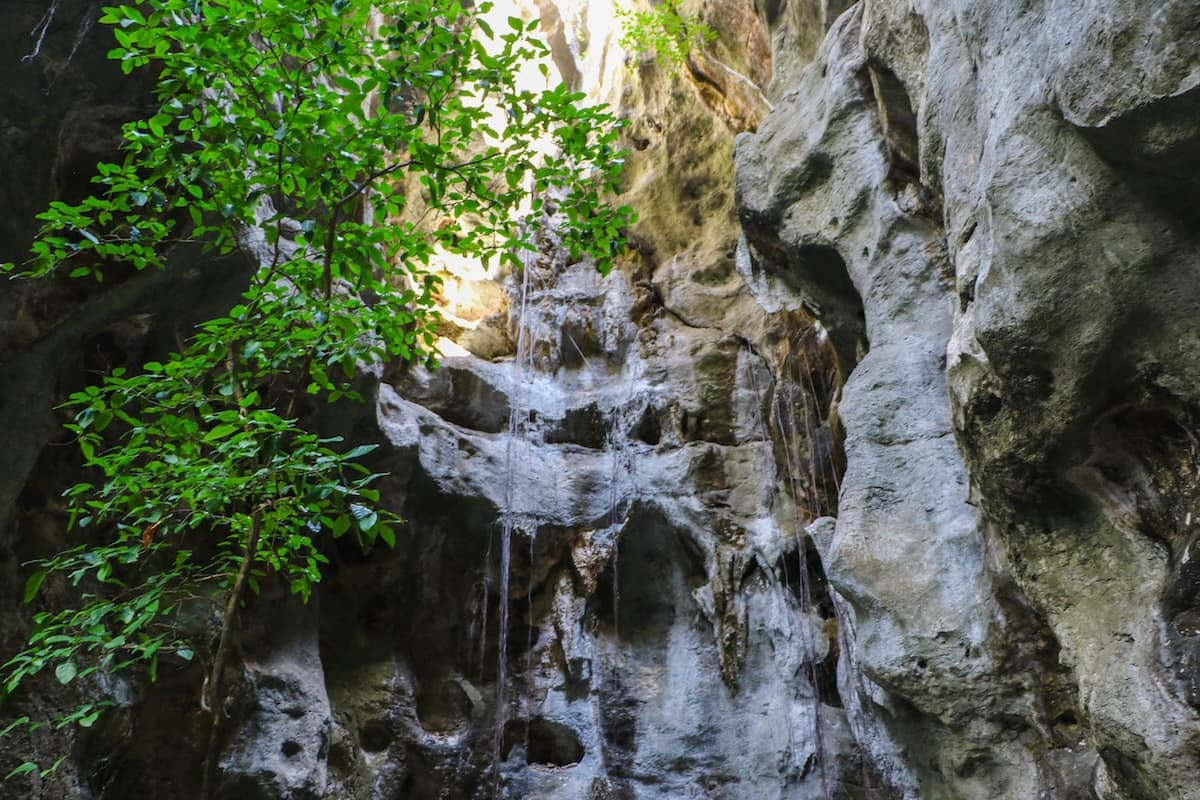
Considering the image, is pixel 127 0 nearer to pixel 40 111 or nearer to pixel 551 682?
pixel 40 111

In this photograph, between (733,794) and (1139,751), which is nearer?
(1139,751)

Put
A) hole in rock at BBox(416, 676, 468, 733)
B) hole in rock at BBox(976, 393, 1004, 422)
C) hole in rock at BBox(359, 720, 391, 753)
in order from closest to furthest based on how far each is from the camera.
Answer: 1. hole in rock at BBox(976, 393, 1004, 422)
2. hole in rock at BBox(359, 720, 391, 753)
3. hole in rock at BBox(416, 676, 468, 733)

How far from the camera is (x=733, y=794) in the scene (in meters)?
8.05

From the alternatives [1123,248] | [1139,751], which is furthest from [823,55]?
[1139,751]

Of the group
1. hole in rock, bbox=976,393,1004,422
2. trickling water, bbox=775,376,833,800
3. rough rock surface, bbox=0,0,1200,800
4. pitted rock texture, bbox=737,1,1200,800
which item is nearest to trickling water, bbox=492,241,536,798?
rough rock surface, bbox=0,0,1200,800

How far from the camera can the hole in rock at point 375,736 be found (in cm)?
828

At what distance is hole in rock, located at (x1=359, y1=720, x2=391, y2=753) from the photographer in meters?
8.28

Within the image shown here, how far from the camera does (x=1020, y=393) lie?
13.1ft

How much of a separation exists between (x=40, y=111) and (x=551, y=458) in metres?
5.90

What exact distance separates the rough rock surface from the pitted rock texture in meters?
0.02

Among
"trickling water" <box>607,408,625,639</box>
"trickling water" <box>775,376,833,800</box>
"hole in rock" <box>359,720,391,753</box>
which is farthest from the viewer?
"trickling water" <box>607,408,625,639</box>

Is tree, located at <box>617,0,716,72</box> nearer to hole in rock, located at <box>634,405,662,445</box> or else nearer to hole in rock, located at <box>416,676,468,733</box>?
hole in rock, located at <box>634,405,662,445</box>

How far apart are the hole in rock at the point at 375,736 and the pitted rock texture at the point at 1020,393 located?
4412 mm

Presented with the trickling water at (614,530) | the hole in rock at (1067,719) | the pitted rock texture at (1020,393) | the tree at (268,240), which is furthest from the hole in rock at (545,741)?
the hole in rock at (1067,719)
